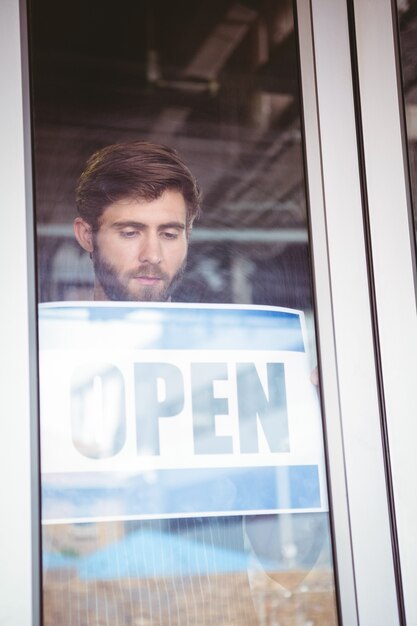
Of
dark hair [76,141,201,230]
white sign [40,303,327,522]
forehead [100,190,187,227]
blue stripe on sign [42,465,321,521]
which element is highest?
dark hair [76,141,201,230]

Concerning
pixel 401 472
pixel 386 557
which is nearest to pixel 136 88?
pixel 401 472

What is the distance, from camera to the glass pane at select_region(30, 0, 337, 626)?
162cm

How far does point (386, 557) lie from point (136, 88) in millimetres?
1105

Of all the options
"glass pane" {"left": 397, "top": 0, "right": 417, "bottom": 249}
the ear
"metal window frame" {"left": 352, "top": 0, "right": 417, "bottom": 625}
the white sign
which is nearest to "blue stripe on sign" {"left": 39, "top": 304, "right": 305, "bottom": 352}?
the white sign

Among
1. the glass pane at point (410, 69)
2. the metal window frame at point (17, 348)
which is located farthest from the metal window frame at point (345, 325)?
the metal window frame at point (17, 348)

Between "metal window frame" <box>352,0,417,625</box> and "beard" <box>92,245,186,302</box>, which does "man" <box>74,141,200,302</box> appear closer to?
"beard" <box>92,245,186,302</box>

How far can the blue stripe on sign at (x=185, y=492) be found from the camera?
5.23 ft

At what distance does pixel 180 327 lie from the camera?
1.72 meters

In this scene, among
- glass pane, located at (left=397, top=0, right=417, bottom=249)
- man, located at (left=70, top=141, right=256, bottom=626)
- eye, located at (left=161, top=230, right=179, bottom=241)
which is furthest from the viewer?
glass pane, located at (left=397, top=0, right=417, bottom=249)

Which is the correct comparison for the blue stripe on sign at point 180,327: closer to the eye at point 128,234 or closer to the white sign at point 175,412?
the white sign at point 175,412

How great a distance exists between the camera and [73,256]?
1679mm

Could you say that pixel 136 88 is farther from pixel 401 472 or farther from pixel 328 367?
pixel 401 472

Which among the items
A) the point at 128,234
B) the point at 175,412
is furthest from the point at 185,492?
the point at 128,234

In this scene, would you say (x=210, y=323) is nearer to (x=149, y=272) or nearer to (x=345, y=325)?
(x=149, y=272)
